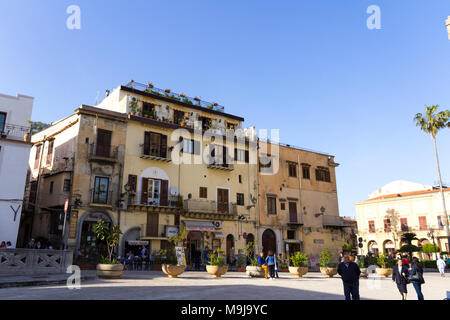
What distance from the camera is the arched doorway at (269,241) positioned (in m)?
33.6

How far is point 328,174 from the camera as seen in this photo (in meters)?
40.5

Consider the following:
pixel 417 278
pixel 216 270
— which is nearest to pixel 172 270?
pixel 216 270

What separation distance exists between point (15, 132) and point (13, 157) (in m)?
1.72

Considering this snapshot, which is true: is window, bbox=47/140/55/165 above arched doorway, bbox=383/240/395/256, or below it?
above

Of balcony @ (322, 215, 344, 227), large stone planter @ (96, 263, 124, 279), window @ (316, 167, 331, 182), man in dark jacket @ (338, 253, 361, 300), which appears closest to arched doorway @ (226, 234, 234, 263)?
balcony @ (322, 215, 344, 227)

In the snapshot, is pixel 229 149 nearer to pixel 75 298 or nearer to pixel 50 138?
pixel 50 138

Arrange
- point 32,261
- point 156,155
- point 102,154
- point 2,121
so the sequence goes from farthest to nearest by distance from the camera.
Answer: point 156,155 → point 102,154 → point 2,121 → point 32,261

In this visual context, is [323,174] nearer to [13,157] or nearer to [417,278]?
[417,278]

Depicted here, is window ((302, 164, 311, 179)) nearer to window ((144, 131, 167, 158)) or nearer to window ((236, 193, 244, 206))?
window ((236, 193, 244, 206))

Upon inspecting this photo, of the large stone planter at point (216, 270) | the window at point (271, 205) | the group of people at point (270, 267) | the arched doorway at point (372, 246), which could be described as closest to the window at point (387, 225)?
the arched doorway at point (372, 246)

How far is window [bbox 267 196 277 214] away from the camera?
34.6 metres

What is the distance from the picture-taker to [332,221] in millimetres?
38625

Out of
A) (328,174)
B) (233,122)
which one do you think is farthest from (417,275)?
(328,174)

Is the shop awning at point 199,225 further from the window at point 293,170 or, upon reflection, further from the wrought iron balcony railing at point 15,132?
the wrought iron balcony railing at point 15,132
